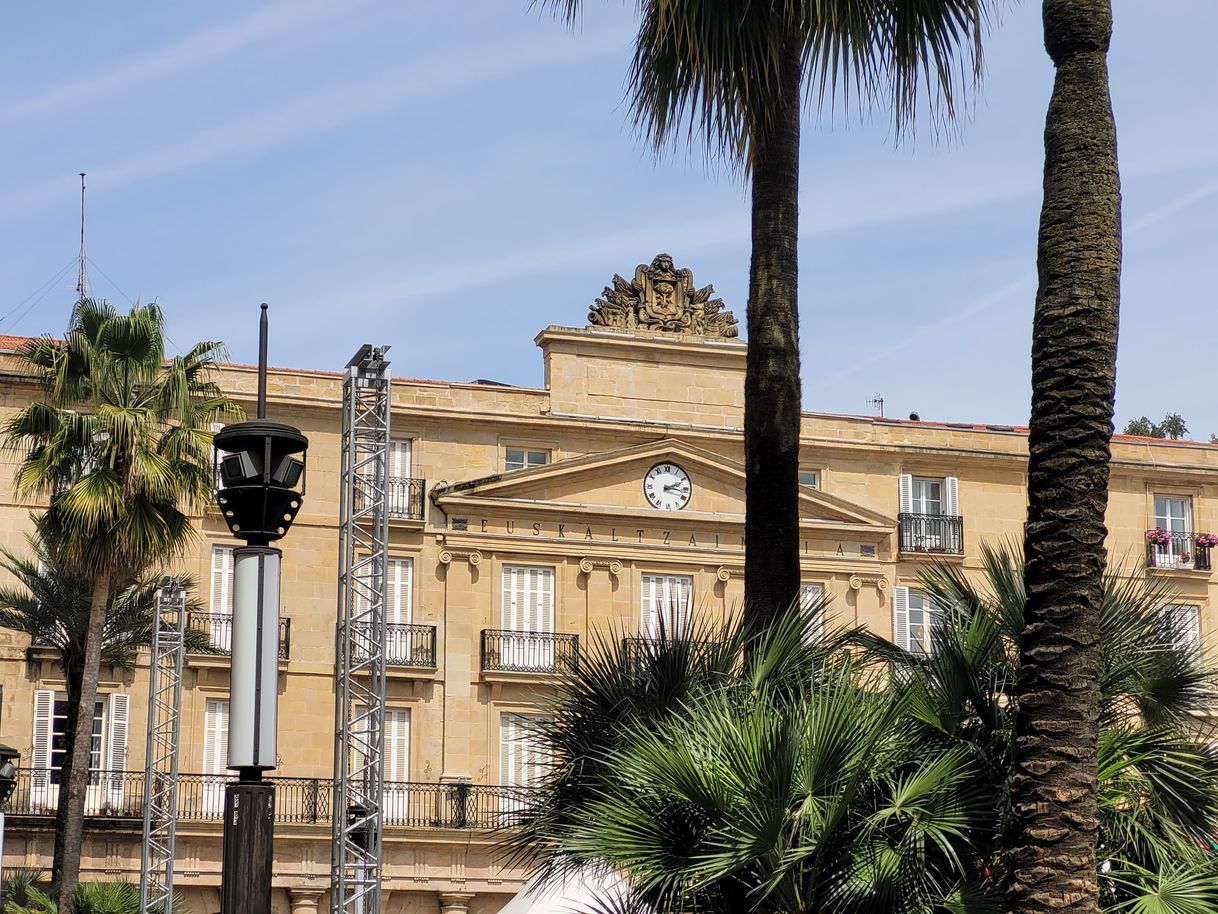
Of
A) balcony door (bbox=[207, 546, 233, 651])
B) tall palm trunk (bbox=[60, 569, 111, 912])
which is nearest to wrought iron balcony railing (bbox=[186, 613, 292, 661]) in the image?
balcony door (bbox=[207, 546, 233, 651])

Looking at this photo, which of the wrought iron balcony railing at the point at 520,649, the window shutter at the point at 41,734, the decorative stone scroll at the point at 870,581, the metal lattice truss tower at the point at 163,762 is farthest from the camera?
the decorative stone scroll at the point at 870,581

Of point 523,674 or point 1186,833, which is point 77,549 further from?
point 1186,833

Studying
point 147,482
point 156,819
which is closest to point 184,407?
point 147,482

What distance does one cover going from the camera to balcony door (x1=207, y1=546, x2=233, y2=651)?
3569 cm

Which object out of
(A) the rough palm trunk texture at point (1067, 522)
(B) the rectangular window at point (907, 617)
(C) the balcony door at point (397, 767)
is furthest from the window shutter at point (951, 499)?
(A) the rough palm trunk texture at point (1067, 522)

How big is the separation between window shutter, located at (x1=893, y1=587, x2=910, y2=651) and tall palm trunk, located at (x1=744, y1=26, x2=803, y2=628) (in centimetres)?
2506

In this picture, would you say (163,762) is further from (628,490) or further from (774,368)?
(774,368)

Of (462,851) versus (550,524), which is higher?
(550,524)

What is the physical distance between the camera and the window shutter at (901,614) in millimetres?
39688

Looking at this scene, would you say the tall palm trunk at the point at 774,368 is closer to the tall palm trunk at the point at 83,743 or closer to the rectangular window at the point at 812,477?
the tall palm trunk at the point at 83,743

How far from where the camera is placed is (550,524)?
3800 centimetres

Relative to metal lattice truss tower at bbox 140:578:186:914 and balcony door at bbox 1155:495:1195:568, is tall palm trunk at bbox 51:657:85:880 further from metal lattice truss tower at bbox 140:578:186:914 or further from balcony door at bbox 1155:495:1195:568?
balcony door at bbox 1155:495:1195:568

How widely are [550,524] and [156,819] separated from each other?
948 cm

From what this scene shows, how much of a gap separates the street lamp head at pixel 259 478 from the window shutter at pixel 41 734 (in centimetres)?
2742
